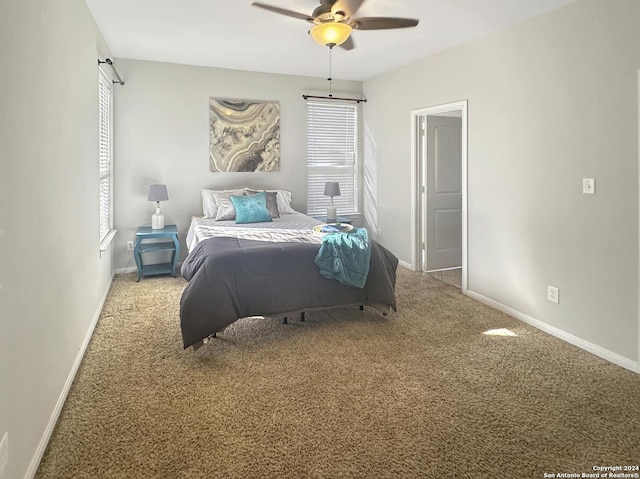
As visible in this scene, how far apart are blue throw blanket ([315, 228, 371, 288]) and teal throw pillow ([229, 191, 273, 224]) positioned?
1.63 meters

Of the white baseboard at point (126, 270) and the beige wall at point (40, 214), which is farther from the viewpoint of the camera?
the white baseboard at point (126, 270)

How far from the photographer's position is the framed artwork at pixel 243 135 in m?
5.58

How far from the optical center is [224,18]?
12.1 ft

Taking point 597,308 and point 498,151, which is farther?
point 498,151

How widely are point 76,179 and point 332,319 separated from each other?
2.23 meters

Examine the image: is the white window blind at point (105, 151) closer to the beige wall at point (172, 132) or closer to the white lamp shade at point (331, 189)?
the beige wall at point (172, 132)

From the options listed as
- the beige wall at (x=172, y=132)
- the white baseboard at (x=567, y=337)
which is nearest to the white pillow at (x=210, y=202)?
the beige wall at (x=172, y=132)

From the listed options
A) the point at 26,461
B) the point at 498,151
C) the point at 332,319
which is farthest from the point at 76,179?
the point at 498,151

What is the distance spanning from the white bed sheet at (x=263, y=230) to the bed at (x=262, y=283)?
0.07ft

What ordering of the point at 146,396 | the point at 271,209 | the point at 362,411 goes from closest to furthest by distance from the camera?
the point at 362,411
the point at 146,396
the point at 271,209

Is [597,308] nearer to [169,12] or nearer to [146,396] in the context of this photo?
[146,396]

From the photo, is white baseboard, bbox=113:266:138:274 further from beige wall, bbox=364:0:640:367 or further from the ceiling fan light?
beige wall, bbox=364:0:640:367

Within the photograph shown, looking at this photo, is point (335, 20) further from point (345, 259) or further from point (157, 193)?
point (157, 193)

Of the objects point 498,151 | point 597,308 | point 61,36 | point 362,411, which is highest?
point 61,36
